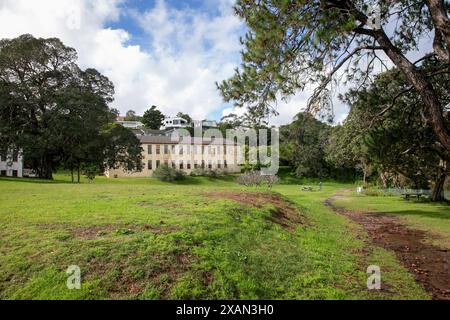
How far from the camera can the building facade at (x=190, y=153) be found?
55.4 meters

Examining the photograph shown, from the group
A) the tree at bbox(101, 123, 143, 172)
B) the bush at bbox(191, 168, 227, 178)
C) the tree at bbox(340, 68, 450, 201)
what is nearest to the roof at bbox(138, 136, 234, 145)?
the bush at bbox(191, 168, 227, 178)

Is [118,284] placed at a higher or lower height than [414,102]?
lower

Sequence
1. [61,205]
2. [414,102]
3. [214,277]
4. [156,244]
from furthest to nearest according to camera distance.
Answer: [414,102], [61,205], [156,244], [214,277]

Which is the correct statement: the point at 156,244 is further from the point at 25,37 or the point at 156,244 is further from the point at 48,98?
the point at 25,37

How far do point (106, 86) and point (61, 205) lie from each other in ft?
82.2

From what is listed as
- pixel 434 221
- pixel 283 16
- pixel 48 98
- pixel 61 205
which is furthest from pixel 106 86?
pixel 434 221

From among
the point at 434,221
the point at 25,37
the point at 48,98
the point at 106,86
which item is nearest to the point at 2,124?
the point at 48,98

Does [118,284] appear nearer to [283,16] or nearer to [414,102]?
[283,16]

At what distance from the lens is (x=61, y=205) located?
33.5 feet

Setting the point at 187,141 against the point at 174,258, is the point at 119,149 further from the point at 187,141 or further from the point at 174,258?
the point at 174,258

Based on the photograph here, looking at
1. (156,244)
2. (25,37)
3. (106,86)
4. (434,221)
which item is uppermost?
(25,37)

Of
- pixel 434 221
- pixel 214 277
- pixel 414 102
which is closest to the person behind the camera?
pixel 214 277

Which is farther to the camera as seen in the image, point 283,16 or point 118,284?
point 283,16

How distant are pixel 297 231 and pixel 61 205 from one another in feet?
26.0
